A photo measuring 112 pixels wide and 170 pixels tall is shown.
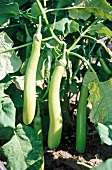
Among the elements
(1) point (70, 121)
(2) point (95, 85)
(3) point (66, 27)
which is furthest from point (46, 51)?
(1) point (70, 121)

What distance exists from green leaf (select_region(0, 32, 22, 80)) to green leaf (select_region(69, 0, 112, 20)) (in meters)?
0.32

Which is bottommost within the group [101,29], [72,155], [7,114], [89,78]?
[72,155]

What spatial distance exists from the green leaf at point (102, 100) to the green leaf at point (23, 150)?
29 centimetres

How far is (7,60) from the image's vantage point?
2066mm

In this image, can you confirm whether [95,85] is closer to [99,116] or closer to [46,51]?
[99,116]

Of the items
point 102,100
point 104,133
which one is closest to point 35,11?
point 102,100

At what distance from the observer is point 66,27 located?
6.79 feet

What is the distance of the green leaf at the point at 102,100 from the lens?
6.73 feet

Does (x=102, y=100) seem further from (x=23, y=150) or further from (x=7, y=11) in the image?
(x=7, y=11)

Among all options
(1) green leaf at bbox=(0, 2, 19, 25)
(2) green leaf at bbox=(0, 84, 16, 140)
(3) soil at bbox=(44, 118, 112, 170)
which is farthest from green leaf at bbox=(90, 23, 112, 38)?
(3) soil at bbox=(44, 118, 112, 170)

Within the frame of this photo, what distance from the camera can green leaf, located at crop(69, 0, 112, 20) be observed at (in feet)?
6.45

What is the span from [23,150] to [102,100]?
16.6 inches

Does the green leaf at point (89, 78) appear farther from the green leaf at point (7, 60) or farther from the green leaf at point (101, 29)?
the green leaf at point (7, 60)

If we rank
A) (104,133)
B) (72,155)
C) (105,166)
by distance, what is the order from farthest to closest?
(72,155), (104,133), (105,166)
